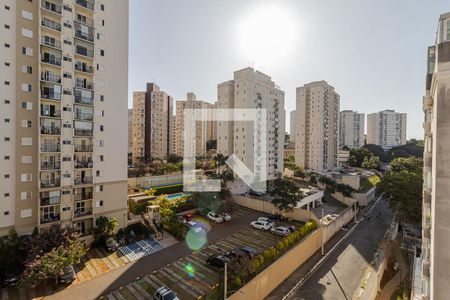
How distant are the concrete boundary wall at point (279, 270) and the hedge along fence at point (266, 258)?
276mm

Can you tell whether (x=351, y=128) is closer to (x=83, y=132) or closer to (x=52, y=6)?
(x=83, y=132)

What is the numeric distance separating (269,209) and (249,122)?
18.4m

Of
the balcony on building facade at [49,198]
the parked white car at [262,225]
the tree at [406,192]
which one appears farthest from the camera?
the tree at [406,192]

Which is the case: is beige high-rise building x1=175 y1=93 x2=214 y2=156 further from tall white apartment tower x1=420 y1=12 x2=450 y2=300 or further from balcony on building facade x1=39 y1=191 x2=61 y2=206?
tall white apartment tower x1=420 y1=12 x2=450 y2=300

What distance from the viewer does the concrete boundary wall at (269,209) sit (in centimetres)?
2717

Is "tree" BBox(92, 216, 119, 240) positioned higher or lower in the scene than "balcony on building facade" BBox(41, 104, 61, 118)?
lower

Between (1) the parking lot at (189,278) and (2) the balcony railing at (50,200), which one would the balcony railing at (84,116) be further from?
(1) the parking lot at (189,278)

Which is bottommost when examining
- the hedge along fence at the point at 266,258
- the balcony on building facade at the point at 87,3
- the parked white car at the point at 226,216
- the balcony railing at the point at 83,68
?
the parked white car at the point at 226,216

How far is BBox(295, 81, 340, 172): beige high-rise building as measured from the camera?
216ft

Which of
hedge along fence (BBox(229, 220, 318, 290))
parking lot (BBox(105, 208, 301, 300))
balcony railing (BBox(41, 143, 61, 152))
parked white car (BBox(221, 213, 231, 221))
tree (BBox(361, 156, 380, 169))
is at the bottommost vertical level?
parking lot (BBox(105, 208, 301, 300))

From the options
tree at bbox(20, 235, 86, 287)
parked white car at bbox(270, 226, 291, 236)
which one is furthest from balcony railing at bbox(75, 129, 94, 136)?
parked white car at bbox(270, 226, 291, 236)

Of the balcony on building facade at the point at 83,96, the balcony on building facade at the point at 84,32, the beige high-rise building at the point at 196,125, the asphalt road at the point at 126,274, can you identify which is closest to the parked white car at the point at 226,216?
the asphalt road at the point at 126,274

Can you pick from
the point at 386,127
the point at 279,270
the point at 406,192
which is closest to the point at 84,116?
the point at 279,270

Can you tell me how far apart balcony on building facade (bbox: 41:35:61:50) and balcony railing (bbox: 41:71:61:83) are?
2.22m
